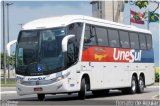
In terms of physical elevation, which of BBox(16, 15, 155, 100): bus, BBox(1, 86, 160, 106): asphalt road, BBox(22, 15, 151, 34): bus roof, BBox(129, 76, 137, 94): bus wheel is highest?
BBox(22, 15, 151, 34): bus roof

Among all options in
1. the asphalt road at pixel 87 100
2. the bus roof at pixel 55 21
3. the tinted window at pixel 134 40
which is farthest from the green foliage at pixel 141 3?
the tinted window at pixel 134 40

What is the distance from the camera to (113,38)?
2589 centimetres

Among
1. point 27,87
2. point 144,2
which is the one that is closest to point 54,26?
point 27,87

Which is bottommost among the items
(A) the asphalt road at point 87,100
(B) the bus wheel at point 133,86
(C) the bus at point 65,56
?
(A) the asphalt road at point 87,100

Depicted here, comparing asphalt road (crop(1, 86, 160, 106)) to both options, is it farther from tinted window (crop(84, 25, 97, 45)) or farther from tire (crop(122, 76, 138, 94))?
tinted window (crop(84, 25, 97, 45))

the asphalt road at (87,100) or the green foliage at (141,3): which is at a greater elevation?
the green foliage at (141,3)

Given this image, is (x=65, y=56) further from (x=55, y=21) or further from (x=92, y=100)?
(x=92, y=100)

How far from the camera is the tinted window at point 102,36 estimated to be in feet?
79.6

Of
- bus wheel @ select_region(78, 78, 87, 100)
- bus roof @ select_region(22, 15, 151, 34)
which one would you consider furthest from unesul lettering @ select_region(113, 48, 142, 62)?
bus wheel @ select_region(78, 78, 87, 100)

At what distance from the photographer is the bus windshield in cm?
2150

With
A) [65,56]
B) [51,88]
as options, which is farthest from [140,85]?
[51,88]

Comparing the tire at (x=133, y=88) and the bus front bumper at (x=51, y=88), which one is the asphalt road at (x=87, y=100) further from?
the tire at (x=133, y=88)

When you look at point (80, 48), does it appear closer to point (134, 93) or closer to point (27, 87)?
point (27, 87)

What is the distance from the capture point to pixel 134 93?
2845 cm
